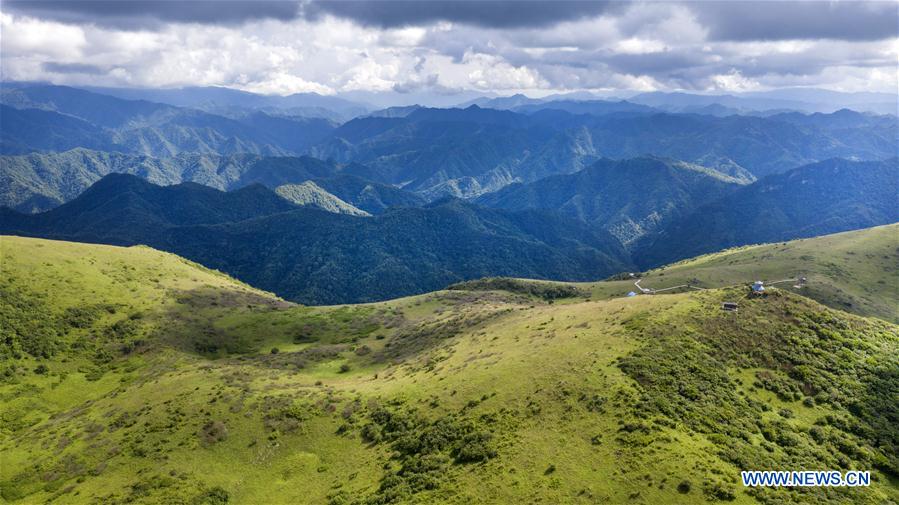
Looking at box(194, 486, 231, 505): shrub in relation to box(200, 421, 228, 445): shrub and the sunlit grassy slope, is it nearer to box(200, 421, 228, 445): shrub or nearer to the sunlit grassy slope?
the sunlit grassy slope

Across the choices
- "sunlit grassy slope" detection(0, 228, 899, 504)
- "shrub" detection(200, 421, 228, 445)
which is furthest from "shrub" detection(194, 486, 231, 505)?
"shrub" detection(200, 421, 228, 445)

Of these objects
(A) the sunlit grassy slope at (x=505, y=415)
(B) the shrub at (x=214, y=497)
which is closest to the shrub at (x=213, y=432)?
(A) the sunlit grassy slope at (x=505, y=415)

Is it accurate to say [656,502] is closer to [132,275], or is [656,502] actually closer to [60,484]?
[60,484]

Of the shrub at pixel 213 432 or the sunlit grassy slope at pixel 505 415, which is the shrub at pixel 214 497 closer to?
the sunlit grassy slope at pixel 505 415

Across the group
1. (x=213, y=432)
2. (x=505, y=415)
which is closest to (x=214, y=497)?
(x=213, y=432)

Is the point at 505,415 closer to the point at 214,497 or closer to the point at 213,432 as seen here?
the point at 214,497

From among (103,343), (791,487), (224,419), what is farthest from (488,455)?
(103,343)

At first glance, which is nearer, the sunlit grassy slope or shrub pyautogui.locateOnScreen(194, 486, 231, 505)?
the sunlit grassy slope

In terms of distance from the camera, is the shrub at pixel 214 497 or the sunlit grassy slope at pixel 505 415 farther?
the shrub at pixel 214 497
